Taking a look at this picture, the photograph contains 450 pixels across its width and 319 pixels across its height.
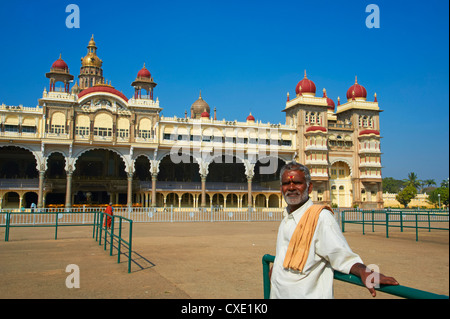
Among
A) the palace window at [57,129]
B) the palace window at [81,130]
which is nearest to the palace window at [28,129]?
the palace window at [57,129]

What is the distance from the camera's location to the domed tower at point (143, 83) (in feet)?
129

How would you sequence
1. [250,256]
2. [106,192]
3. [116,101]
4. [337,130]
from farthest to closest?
[337,130] < [106,192] < [116,101] < [250,256]

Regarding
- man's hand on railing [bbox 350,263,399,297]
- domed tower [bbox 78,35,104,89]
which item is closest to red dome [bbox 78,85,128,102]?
domed tower [bbox 78,35,104,89]

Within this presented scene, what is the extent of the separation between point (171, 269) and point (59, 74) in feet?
113

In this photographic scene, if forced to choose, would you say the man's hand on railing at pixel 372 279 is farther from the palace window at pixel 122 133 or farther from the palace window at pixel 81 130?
the palace window at pixel 81 130

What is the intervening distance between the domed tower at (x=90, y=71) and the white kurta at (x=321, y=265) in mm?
53695

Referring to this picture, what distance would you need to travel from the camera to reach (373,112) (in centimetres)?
4738

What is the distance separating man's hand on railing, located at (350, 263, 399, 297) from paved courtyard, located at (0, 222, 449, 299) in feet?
11.3

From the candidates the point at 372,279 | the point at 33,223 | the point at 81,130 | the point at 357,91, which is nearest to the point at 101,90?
the point at 81,130

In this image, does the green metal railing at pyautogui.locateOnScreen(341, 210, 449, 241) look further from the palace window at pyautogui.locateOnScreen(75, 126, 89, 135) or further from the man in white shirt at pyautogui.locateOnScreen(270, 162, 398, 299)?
the palace window at pyautogui.locateOnScreen(75, 126, 89, 135)

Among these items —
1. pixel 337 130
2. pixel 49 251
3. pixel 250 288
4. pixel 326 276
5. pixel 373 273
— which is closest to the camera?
pixel 373 273

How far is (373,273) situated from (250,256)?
326 inches

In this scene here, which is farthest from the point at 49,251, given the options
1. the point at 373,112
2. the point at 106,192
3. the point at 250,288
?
the point at 373,112

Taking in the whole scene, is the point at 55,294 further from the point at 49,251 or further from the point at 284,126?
the point at 284,126
